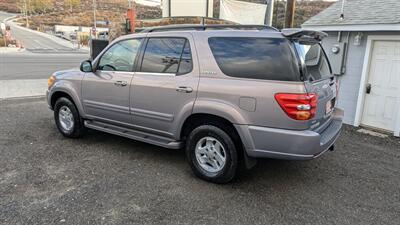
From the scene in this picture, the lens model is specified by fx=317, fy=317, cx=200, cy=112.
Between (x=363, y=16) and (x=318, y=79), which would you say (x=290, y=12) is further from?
(x=318, y=79)

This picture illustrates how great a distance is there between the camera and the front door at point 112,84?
186 inches

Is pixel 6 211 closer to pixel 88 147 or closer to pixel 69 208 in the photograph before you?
pixel 69 208

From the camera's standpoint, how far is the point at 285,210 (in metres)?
3.47

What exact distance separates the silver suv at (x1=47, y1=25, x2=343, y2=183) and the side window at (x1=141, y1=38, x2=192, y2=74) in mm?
14

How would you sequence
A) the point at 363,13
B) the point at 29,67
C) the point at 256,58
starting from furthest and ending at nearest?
the point at 29,67 < the point at 363,13 < the point at 256,58

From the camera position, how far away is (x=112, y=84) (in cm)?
484

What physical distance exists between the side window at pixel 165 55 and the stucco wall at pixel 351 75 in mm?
5237

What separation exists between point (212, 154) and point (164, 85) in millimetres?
1117

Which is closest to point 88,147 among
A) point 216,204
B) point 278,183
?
point 216,204

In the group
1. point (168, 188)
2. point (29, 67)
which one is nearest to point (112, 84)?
point (168, 188)

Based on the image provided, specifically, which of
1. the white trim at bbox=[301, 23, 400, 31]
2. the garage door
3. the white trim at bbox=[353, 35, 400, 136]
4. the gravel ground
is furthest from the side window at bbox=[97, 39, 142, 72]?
the garage door

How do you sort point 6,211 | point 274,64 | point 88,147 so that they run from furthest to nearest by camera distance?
point 88,147 < point 274,64 < point 6,211

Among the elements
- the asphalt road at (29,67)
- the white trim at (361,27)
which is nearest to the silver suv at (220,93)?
the white trim at (361,27)

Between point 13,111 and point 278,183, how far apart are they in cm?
666
